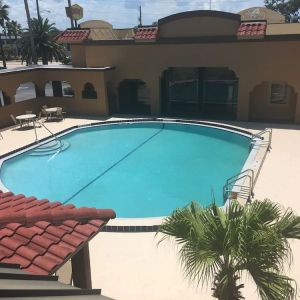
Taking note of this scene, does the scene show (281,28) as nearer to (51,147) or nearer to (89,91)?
(89,91)

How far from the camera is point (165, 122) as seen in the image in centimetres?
2228

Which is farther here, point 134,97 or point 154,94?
point 134,97

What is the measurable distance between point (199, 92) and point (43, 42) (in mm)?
26825

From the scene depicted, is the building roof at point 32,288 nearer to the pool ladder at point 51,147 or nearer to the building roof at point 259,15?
the pool ladder at point 51,147

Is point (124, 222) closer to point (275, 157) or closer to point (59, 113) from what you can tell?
point (275, 157)

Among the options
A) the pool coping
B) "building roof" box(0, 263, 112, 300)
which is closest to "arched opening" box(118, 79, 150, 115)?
the pool coping

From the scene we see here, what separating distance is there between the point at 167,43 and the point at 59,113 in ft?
27.8

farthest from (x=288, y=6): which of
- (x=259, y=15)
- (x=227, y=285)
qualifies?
(x=227, y=285)

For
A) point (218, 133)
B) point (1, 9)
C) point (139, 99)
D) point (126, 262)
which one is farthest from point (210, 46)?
point (1, 9)

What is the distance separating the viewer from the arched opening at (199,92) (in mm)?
22987

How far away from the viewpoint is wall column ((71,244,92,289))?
5.81m

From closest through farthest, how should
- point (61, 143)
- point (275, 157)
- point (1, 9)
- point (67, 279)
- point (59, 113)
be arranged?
point (67, 279) < point (275, 157) < point (61, 143) < point (59, 113) < point (1, 9)

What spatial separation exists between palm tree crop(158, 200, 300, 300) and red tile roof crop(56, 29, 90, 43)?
21.3 metres

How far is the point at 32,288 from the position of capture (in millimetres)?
3082
